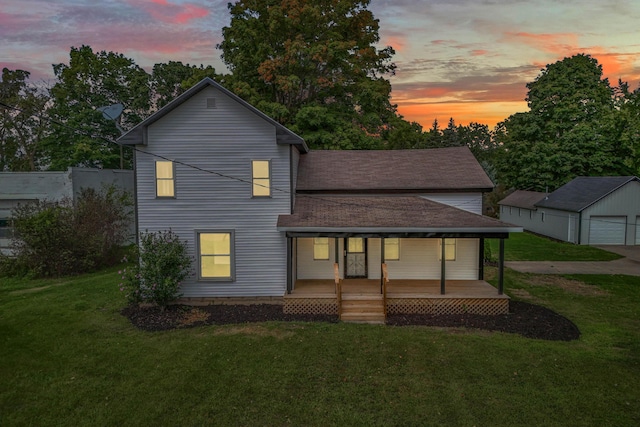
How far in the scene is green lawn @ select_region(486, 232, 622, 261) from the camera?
76.7 feet

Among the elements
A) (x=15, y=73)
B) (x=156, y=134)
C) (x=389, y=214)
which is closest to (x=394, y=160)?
(x=389, y=214)

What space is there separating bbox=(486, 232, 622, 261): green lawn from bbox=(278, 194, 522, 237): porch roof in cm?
1128

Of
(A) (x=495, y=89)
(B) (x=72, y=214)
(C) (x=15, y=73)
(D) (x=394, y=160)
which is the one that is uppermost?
(C) (x=15, y=73)

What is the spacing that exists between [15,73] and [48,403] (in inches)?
1759

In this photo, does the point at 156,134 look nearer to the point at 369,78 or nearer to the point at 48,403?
the point at 48,403

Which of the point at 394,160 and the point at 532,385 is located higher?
the point at 394,160

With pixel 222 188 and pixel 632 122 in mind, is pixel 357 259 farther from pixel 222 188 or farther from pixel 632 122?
pixel 632 122

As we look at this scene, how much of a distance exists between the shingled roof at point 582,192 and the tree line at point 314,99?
158 inches

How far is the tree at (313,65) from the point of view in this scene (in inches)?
982

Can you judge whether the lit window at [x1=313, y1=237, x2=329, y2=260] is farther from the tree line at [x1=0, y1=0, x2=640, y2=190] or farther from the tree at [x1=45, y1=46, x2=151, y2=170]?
the tree at [x1=45, y1=46, x2=151, y2=170]

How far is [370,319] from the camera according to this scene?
11.8m

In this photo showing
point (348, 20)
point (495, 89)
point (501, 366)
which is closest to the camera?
point (501, 366)

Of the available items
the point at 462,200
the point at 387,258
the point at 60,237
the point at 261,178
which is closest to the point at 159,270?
the point at 261,178

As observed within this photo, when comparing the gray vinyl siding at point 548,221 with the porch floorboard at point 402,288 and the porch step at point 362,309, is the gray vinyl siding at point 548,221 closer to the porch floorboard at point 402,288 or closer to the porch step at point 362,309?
the porch floorboard at point 402,288
